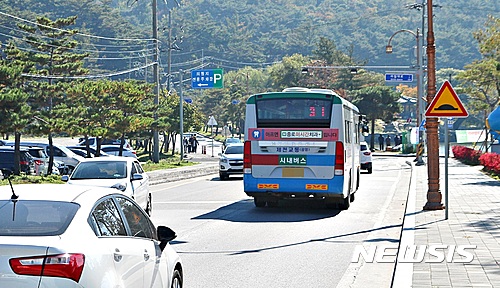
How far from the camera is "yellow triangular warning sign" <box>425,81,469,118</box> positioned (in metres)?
15.6

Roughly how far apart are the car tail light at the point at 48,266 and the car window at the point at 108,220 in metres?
0.60

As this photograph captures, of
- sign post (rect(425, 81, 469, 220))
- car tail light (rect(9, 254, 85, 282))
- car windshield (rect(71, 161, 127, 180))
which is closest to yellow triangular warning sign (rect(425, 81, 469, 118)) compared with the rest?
sign post (rect(425, 81, 469, 220))

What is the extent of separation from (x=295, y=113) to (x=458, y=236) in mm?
6703

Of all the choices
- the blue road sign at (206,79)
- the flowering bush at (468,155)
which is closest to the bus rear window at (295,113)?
the flowering bush at (468,155)

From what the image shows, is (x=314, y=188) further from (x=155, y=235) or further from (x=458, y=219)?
(x=155, y=235)

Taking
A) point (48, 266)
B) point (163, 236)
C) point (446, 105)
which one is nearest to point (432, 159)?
point (446, 105)

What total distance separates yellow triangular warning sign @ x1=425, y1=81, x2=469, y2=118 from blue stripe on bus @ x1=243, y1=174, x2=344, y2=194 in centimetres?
375

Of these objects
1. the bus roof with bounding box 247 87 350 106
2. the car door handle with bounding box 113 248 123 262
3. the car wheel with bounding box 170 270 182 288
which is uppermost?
the bus roof with bounding box 247 87 350 106

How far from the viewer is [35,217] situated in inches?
228

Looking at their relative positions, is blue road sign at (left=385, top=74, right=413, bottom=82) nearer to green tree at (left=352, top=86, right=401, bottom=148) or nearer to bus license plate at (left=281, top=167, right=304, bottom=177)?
bus license plate at (left=281, top=167, right=304, bottom=177)

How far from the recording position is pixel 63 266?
5.20 meters

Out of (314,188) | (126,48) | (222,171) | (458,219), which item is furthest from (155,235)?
(126,48)

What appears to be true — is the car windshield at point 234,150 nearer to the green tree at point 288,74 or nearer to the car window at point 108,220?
the car window at point 108,220

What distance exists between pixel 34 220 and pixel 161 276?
1584 mm
